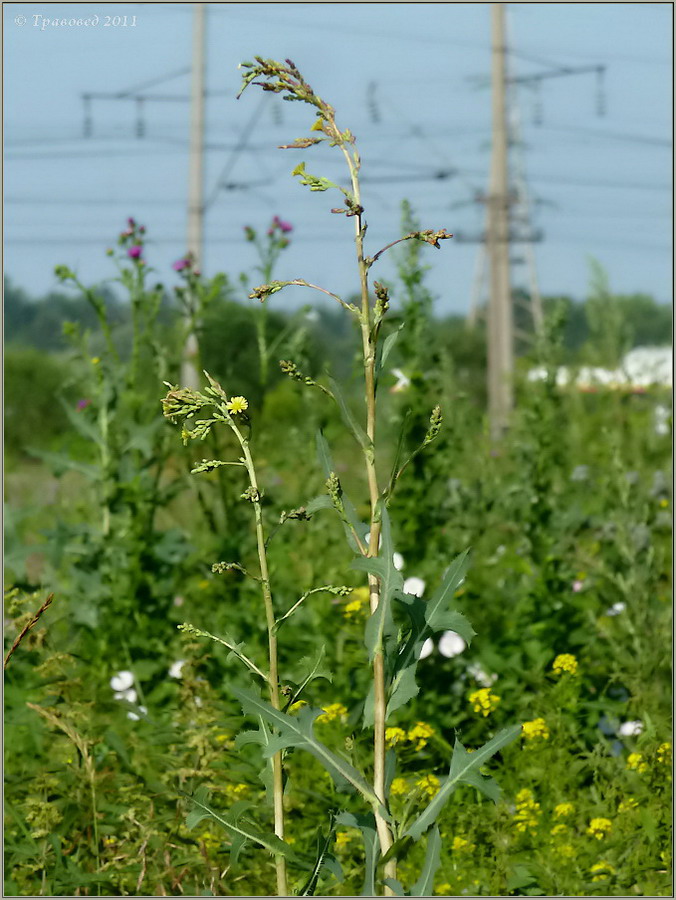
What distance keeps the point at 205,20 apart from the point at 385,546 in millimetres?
14854

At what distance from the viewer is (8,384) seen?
1540 cm

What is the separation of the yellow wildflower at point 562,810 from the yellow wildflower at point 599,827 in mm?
68

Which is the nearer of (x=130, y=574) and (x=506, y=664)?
(x=506, y=664)

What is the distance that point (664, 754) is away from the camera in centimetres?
312

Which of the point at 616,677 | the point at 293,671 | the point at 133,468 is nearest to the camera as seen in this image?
the point at 616,677

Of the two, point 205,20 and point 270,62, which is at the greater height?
point 205,20

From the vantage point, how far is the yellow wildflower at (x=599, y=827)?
285 centimetres

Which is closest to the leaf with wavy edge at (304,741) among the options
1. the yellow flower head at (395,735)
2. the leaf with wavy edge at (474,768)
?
the leaf with wavy edge at (474,768)

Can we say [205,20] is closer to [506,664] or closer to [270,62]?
[506,664]

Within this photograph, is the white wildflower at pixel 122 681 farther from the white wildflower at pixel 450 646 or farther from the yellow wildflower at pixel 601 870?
the yellow wildflower at pixel 601 870

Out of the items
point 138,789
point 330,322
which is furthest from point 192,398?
point 330,322

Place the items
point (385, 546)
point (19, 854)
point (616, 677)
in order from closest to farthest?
point (385, 546)
point (19, 854)
point (616, 677)

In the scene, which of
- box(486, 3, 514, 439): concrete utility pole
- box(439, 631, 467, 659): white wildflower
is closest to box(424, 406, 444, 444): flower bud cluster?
box(439, 631, 467, 659): white wildflower

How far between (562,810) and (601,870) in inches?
7.6
